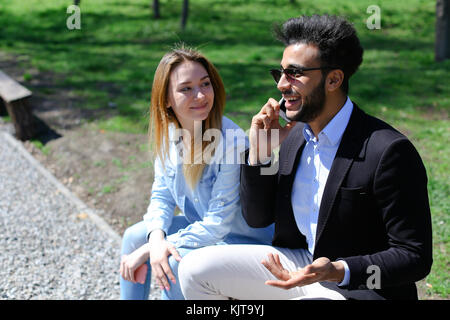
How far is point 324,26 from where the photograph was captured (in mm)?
2369

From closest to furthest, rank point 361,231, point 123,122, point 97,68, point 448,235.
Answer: point 361,231 → point 448,235 → point 123,122 → point 97,68

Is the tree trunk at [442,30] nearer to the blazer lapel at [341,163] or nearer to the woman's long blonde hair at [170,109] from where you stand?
the woman's long blonde hair at [170,109]

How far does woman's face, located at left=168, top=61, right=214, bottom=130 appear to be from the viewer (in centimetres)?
285

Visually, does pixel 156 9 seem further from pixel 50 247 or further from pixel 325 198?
pixel 325 198

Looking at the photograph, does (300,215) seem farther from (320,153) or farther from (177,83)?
(177,83)

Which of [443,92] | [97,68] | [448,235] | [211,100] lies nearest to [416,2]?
[443,92]

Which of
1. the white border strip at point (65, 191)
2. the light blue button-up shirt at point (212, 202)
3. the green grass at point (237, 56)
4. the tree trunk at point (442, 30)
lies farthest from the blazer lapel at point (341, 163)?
the tree trunk at point (442, 30)

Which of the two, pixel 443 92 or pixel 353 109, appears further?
pixel 443 92

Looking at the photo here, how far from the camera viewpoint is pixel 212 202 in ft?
9.36

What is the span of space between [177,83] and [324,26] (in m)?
0.93

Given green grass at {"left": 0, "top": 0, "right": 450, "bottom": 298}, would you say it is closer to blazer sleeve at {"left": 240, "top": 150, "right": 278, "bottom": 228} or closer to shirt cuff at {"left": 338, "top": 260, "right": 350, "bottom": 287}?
blazer sleeve at {"left": 240, "top": 150, "right": 278, "bottom": 228}

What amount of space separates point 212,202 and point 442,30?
24.3 feet

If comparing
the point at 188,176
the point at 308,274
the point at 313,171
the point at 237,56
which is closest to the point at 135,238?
the point at 188,176

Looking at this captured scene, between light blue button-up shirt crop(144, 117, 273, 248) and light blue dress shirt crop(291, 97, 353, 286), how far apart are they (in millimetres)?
380
